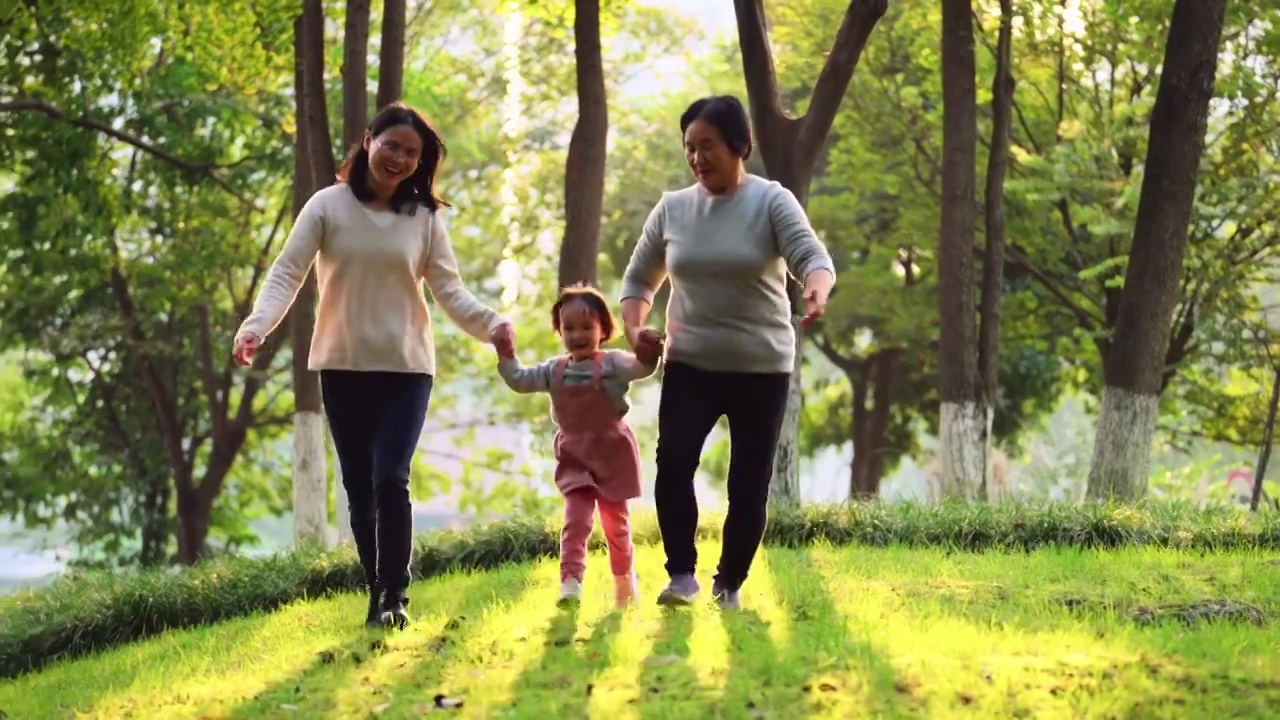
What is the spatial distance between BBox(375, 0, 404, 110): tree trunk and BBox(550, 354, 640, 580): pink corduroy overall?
6402 millimetres

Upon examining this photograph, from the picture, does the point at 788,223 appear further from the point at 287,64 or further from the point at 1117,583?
the point at 287,64

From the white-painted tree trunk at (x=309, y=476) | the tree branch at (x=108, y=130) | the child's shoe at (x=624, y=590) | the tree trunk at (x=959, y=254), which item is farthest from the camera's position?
the tree branch at (x=108, y=130)

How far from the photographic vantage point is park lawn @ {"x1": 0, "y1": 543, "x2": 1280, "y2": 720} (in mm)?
4590

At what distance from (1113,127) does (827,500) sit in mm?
8034

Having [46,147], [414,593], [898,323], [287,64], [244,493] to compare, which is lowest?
[244,493]

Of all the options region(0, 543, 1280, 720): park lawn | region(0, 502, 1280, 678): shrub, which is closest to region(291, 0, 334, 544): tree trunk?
region(0, 502, 1280, 678): shrub

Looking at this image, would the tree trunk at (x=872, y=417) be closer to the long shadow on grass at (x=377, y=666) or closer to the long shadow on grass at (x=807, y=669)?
the long shadow on grass at (x=377, y=666)

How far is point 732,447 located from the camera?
611cm

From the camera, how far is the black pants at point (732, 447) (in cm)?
613

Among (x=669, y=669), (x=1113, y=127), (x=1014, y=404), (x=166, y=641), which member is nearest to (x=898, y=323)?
(x=1014, y=404)

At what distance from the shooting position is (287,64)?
54.7 ft

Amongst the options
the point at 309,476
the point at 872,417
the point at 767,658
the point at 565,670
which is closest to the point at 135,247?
the point at 309,476

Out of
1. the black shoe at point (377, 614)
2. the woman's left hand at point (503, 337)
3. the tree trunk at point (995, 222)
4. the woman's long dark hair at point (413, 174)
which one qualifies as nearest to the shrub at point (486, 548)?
the black shoe at point (377, 614)

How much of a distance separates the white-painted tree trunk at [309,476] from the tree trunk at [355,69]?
116 inches
